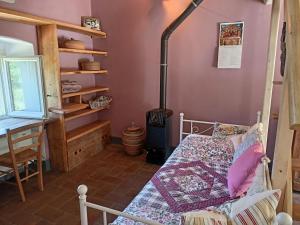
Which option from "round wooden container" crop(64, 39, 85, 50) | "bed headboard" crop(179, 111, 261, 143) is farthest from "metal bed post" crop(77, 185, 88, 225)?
"round wooden container" crop(64, 39, 85, 50)

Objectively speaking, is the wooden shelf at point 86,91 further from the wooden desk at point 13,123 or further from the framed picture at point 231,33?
the framed picture at point 231,33

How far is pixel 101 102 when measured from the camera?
152 inches

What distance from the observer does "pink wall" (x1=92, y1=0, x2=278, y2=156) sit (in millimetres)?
3047

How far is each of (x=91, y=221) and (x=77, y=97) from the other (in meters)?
1.97

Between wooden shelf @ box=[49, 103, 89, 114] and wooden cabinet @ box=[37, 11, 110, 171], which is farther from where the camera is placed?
wooden shelf @ box=[49, 103, 89, 114]

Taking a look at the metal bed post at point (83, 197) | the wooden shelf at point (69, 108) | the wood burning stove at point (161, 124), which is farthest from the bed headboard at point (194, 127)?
the metal bed post at point (83, 197)

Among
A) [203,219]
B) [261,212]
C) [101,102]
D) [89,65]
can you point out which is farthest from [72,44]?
[261,212]

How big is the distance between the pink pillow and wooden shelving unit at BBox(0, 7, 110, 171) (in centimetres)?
228

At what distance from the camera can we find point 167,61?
3404mm

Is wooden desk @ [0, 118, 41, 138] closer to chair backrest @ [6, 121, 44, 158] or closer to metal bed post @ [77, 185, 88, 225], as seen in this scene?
chair backrest @ [6, 121, 44, 158]

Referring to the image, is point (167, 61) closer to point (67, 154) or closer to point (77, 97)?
point (77, 97)

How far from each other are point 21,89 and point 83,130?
104cm

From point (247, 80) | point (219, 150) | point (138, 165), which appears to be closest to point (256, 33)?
point (247, 80)

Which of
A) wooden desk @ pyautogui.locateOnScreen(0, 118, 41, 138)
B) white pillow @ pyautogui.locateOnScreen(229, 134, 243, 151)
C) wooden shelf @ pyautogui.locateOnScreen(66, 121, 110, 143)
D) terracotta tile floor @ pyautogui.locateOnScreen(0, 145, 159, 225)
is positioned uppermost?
wooden desk @ pyautogui.locateOnScreen(0, 118, 41, 138)
